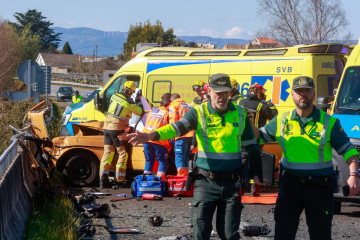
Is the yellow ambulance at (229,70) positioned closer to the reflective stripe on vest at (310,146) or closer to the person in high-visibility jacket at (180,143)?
the person in high-visibility jacket at (180,143)

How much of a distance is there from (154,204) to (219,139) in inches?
185

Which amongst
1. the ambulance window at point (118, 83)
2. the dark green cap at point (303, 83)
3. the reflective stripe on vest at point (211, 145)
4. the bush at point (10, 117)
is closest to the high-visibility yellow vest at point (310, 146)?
the dark green cap at point (303, 83)

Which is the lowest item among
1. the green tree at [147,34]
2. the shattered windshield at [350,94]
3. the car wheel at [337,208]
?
the car wheel at [337,208]

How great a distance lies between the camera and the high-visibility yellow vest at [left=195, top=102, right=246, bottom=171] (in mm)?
5836

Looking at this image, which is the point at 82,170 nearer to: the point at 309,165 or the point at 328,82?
the point at 328,82

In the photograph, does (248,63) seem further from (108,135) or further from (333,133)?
(333,133)

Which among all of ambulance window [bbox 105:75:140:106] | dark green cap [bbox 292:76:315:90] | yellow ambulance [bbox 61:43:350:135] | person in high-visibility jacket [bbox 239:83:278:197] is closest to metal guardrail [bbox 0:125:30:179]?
dark green cap [bbox 292:76:315:90]

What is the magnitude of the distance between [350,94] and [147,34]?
242ft

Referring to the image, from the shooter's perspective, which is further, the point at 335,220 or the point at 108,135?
the point at 108,135

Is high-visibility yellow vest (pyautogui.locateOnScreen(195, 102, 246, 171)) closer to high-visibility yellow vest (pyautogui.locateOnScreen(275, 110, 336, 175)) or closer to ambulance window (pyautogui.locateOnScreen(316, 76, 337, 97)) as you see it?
high-visibility yellow vest (pyautogui.locateOnScreen(275, 110, 336, 175))

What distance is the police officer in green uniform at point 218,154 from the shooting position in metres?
5.73

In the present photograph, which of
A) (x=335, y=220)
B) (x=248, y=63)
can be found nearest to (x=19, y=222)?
(x=335, y=220)

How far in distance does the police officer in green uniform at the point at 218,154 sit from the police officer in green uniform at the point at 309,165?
16.3 inches

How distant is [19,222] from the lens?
23.6 feet
